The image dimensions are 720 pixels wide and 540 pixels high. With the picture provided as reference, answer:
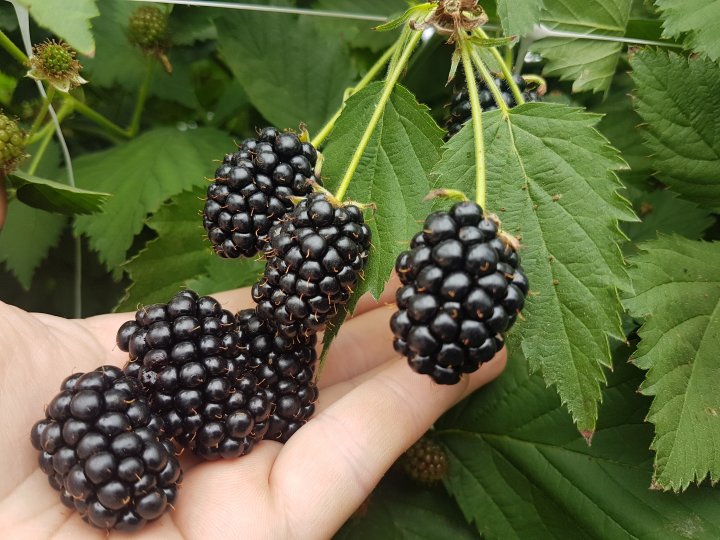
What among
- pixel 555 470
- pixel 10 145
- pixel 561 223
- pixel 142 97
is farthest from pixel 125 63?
pixel 555 470

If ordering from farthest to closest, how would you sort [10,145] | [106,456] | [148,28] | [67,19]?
[148,28] → [10,145] → [106,456] → [67,19]

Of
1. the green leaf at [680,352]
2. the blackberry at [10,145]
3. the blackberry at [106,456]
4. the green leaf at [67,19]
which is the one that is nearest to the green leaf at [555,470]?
the green leaf at [680,352]

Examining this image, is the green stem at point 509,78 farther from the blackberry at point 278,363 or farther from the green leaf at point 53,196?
the green leaf at point 53,196

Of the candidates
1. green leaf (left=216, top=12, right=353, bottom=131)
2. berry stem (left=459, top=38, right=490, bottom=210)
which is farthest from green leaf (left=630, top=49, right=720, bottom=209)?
green leaf (left=216, top=12, right=353, bottom=131)

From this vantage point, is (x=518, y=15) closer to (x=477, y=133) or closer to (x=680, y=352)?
(x=477, y=133)

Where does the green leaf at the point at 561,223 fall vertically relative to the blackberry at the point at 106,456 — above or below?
above

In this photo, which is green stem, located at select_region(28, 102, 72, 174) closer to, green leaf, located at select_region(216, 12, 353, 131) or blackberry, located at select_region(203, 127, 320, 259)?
green leaf, located at select_region(216, 12, 353, 131)
